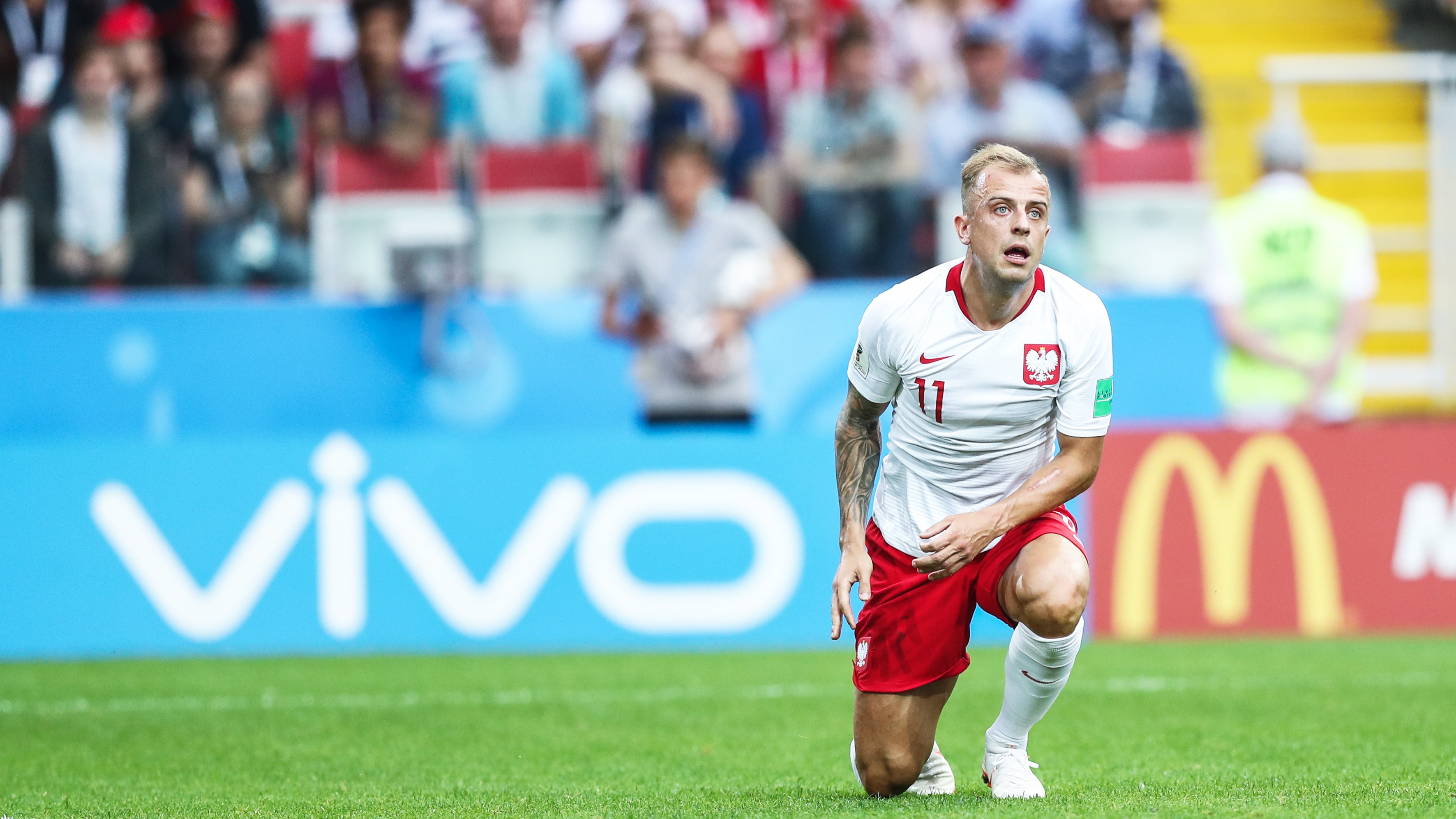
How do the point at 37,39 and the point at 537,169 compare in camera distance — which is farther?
the point at 37,39

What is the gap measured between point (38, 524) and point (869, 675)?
19.1 feet

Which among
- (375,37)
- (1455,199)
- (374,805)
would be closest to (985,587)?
(374,805)

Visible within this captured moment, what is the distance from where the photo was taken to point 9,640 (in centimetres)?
960

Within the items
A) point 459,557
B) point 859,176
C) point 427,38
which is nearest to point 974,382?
point 459,557

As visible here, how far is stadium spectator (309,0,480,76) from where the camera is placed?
492 inches

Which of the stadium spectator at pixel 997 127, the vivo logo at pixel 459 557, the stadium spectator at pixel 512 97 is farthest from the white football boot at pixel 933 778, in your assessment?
the stadium spectator at pixel 512 97

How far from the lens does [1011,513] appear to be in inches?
203

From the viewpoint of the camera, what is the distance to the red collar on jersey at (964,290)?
17.1ft

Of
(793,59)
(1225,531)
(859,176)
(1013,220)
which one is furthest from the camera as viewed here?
(793,59)

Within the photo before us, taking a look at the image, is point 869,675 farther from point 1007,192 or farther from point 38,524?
point 38,524

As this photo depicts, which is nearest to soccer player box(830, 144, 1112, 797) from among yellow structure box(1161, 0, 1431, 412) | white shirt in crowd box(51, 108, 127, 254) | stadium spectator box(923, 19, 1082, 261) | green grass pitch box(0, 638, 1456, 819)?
green grass pitch box(0, 638, 1456, 819)

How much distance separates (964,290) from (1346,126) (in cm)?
1086

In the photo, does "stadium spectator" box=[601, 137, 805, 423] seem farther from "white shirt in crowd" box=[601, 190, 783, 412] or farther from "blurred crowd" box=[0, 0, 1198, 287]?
"blurred crowd" box=[0, 0, 1198, 287]

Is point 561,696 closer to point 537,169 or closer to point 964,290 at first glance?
point 964,290
